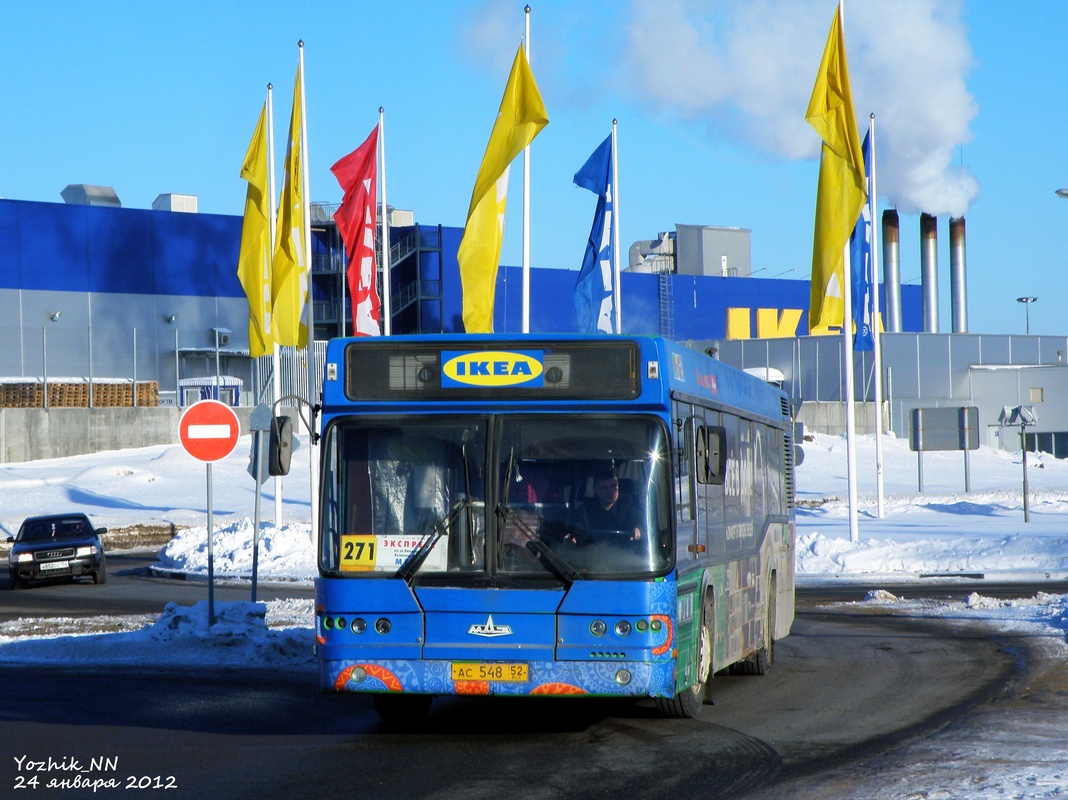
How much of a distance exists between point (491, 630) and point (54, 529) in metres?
21.4

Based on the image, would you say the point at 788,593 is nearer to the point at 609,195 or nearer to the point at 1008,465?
the point at 609,195

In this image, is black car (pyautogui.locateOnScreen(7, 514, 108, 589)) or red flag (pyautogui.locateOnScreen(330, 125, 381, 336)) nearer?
red flag (pyautogui.locateOnScreen(330, 125, 381, 336))

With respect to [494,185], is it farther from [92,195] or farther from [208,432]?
[92,195]

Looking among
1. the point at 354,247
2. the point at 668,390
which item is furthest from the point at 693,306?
the point at 668,390

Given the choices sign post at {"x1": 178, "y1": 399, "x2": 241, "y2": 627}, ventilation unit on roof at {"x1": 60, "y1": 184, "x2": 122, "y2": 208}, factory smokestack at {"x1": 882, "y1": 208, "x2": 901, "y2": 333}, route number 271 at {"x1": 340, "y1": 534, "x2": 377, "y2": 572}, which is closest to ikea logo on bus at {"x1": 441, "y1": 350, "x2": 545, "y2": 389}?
route number 271 at {"x1": 340, "y1": 534, "x2": 377, "y2": 572}

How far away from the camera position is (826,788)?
26.3 ft

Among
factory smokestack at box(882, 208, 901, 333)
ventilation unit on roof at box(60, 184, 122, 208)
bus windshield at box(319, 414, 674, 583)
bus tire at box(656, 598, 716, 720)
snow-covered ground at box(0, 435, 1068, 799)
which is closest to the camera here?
bus windshield at box(319, 414, 674, 583)

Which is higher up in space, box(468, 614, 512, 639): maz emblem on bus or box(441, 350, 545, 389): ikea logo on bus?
box(441, 350, 545, 389): ikea logo on bus

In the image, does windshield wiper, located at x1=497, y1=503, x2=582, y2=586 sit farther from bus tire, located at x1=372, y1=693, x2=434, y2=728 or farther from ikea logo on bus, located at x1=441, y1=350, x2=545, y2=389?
bus tire, located at x1=372, y1=693, x2=434, y2=728

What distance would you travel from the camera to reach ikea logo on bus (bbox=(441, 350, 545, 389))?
32.1 feet

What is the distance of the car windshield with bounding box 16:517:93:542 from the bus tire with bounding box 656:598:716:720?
2041 cm

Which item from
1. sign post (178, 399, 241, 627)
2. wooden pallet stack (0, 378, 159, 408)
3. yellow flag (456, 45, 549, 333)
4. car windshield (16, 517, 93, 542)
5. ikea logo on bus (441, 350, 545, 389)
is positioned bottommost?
car windshield (16, 517, 93, 542)

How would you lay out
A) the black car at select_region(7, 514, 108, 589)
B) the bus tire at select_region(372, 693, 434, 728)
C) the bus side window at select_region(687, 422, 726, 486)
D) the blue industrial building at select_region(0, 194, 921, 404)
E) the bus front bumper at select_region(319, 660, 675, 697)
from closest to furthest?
the bus front bumper at select_region(319, 660, 675, 697) → the bus side window at select_region(687, 422, 726, 486) → the bus tire at select_region(372, 693, 434, 728) → the black car at select_region(7, 514, 108, 589) → the blue industrial building at select_region(0, 194, 921, 404)

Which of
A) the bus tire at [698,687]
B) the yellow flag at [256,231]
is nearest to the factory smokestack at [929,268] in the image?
the yellow flag at [256,231]
